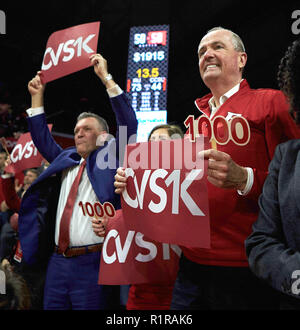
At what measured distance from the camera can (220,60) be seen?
1.33m

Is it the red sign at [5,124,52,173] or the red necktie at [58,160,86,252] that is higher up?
the red sign at [5,124,52,173]

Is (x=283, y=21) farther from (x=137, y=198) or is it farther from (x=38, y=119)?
(x=137, y=198)

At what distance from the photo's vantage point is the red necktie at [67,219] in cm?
182

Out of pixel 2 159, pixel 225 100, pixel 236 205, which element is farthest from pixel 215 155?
pixel 2 159

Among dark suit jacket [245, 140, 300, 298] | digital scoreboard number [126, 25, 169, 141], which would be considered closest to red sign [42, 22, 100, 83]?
dark suit jacket [245, 140, 300, 298]

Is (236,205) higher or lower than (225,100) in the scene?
lower

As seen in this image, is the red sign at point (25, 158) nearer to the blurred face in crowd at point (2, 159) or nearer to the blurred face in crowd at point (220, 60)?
the blurred face in crowd at point (2, 159)

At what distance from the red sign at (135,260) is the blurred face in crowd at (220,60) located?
70 centimetres

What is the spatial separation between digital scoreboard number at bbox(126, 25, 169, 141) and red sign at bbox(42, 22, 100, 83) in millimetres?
3908

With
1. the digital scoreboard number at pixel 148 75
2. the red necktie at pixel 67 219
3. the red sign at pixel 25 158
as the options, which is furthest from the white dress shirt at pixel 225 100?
the digital scoreboard number at pixel 148 75

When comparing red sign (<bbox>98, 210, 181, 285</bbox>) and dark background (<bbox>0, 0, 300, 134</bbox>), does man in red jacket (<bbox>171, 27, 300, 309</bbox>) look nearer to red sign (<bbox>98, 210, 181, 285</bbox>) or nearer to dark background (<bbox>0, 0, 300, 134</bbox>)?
red sign (<bbox>98, 210, 181, 285</bbox>)

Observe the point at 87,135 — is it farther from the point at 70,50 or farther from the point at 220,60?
the point at 220,60

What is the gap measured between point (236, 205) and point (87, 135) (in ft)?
3.72

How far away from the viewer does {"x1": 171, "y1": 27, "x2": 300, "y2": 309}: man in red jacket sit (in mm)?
1107
